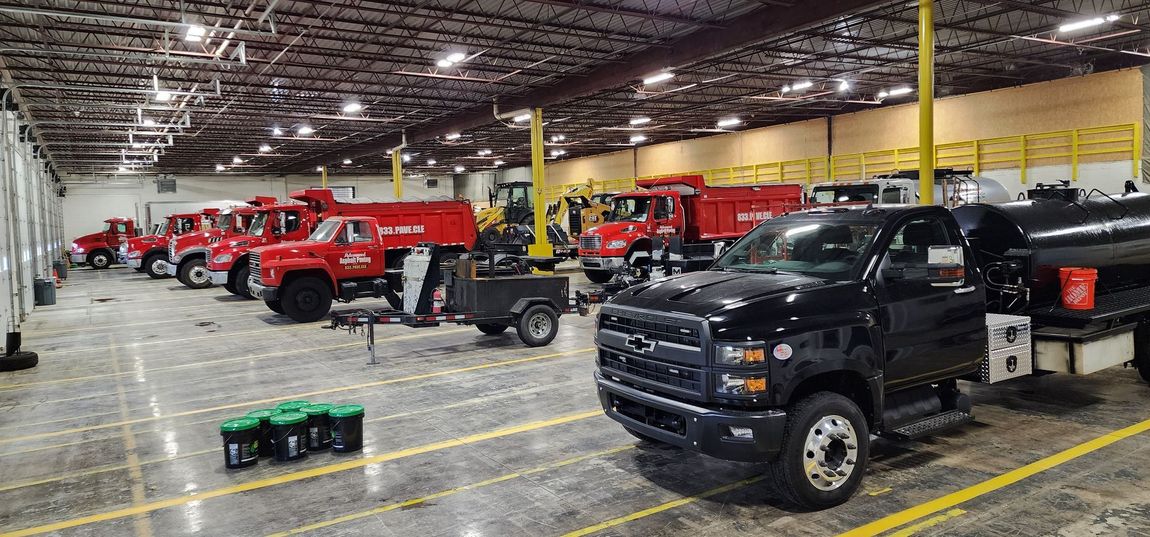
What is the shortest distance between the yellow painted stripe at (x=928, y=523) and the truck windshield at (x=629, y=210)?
15151 mm

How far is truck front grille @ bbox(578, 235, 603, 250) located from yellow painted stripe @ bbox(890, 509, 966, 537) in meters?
14.9

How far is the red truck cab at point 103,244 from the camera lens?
35719 mm

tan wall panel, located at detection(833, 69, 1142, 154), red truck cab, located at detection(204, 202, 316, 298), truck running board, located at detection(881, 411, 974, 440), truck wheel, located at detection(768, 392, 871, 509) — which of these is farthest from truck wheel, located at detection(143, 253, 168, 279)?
truck running board, located at detection(881, 411, 974, 440)

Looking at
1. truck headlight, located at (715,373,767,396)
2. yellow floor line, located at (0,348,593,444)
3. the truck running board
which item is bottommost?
yellow floor line, located at (0,348,593,444)

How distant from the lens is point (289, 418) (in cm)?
615

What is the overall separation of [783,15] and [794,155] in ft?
64.6

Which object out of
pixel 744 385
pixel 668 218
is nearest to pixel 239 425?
pixel 744 385

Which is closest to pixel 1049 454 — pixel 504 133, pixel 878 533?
pixel 878 533

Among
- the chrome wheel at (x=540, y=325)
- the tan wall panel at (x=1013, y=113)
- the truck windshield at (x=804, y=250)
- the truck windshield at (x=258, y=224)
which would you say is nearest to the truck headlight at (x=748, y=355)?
the truck windshield at (x=804, y=250)

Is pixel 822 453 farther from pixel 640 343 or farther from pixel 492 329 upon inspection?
pixel 492 329

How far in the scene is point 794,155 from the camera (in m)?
33.9

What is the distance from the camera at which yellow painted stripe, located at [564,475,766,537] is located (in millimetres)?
4539

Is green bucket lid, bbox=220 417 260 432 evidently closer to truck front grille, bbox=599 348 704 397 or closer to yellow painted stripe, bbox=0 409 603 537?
yellow painted stripe, bbox=0 409 603 537

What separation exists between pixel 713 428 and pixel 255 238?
1663cm
